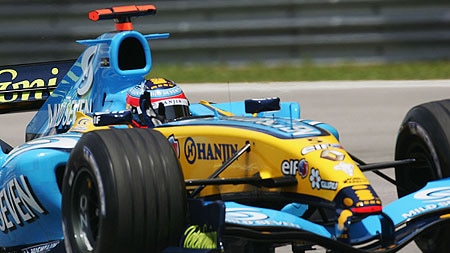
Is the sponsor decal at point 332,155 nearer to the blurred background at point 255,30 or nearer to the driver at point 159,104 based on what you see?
the driver at point 159,104

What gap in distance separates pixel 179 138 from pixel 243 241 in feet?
2.47

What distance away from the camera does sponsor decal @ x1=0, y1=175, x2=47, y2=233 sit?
645 centimetres

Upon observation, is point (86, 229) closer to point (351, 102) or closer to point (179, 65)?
point (351, 102)

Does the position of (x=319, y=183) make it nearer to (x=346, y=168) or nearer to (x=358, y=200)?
(x=346, y=168)

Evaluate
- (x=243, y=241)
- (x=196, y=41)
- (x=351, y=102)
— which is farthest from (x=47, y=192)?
(x=196, y=41)

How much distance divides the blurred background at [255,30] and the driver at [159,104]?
22.0ft

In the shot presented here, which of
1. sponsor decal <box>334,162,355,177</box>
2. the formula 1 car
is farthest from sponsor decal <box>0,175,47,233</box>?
sponsor decal <box>334,162,355,177</box>

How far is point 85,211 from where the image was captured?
219 inches

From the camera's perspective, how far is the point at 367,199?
17.5 ft

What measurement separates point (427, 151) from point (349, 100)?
6.09 metres

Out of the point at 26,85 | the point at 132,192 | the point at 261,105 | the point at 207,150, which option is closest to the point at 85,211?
the point at 132,192

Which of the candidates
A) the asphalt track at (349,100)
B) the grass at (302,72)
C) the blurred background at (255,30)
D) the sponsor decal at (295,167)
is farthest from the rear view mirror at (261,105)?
the blurred background at (255,30)

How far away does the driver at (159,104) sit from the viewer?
6.63 m

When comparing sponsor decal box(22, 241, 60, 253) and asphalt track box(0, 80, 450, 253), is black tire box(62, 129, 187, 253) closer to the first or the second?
sponsor decal box(22, 241, 60, 253)
